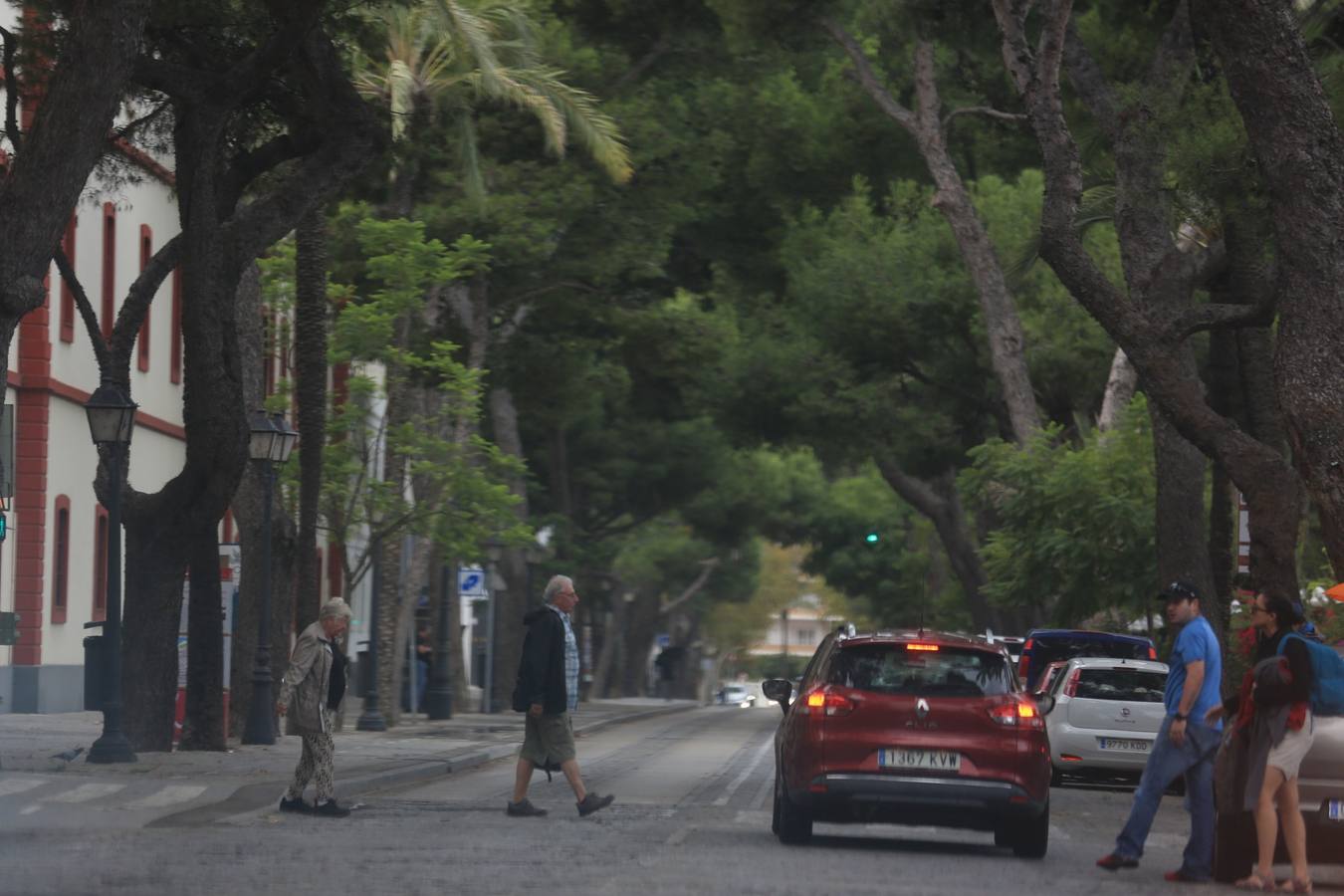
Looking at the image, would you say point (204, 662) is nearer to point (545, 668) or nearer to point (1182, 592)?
point (545, 668)

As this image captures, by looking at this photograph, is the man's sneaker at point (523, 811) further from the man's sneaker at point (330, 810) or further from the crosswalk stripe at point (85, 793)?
the crosswalk stripe at point (85, 793)

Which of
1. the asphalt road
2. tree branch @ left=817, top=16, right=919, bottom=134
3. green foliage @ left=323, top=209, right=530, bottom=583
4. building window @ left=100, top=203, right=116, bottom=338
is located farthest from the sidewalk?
tree branch @ left=817, top=16, right=919, bottom=134

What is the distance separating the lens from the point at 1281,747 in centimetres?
1399

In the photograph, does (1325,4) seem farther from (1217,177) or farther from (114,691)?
(114,691)

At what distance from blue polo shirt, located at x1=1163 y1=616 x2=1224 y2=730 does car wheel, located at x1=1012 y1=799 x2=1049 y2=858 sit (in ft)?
5.58

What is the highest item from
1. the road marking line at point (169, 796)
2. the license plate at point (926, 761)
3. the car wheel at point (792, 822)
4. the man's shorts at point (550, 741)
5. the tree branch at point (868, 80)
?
the tree branch at point (868, 80)

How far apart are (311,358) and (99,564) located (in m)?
13.4

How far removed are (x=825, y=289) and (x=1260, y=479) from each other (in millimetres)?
24176

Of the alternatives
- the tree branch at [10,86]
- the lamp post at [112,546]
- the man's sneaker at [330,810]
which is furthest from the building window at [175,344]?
the man's sneaker at [330,810]

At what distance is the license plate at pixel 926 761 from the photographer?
15.8 metres

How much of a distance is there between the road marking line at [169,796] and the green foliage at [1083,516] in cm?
1964

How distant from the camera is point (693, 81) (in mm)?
46844

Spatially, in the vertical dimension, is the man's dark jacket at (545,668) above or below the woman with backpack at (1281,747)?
above

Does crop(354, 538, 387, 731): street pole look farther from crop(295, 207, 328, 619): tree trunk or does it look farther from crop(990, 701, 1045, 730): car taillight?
crop(990, 701, 1045, 730): car taillight
